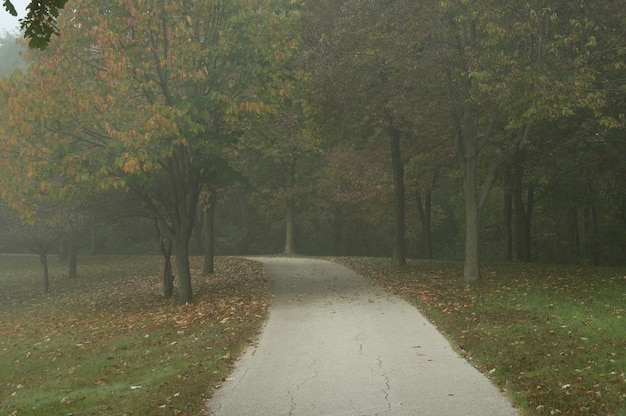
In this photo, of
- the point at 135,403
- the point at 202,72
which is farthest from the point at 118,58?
the point at 135,403

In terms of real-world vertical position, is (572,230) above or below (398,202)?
below

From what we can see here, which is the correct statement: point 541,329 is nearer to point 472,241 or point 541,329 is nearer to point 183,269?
point 472,241

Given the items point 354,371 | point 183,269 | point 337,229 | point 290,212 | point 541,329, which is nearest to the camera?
point 354,371

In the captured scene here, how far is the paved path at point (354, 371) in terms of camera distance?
273 inches

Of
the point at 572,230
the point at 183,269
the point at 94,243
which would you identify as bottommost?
the point at 183,269

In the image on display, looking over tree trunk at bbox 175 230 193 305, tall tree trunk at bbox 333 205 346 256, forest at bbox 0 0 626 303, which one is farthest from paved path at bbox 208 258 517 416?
tall tree trunk at bbox 333 205 346 256

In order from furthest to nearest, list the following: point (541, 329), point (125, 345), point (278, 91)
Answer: point (278, 91) < point (125, 345) < point (541, 329)

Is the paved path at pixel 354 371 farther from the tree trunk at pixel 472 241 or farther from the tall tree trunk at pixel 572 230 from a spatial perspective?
the tall tree trunk at pixel 572 230

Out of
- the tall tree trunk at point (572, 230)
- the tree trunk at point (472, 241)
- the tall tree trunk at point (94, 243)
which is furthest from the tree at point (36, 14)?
the tall tree trunk at point (94, 243)

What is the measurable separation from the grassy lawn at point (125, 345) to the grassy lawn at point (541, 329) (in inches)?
148

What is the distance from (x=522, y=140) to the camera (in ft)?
56.4

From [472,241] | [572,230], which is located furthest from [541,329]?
[572,230]

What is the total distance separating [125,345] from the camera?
12297 millimetres

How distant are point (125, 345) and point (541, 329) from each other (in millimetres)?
7802
